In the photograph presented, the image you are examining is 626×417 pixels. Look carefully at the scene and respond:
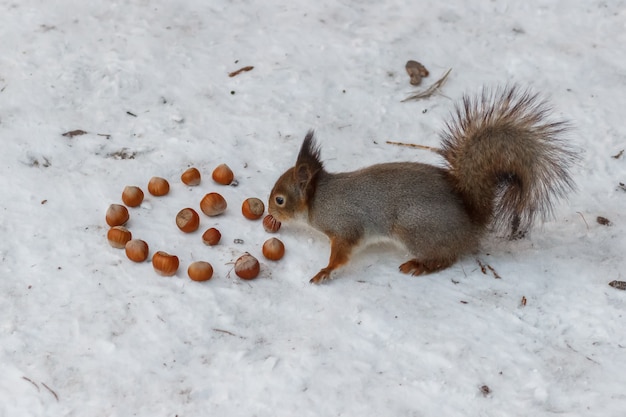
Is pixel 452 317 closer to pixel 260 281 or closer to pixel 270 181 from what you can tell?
pixel 260 281

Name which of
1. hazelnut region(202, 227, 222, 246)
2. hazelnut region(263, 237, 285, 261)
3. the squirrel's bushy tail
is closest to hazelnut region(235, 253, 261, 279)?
hazelnut region(263, 237, 285, 261)

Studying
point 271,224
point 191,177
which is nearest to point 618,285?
point 271,224

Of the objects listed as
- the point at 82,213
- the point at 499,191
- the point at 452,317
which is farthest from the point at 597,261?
the point at 82,213

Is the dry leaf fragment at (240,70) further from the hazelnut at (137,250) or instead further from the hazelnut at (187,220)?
the hazelnut at (137,250)

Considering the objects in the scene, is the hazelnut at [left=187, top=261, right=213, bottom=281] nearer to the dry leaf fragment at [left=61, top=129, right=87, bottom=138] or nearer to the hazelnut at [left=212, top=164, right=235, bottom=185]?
the hazelnut at [left=212, top=164, right=235, bottom=185]

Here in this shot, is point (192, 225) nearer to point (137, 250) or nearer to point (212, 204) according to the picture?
point (212, 204)

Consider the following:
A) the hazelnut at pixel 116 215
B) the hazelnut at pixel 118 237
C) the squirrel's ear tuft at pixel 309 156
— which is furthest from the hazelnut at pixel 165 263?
the squirrel's ear tuft at pixel 309 156

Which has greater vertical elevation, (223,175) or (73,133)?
(223,175)
